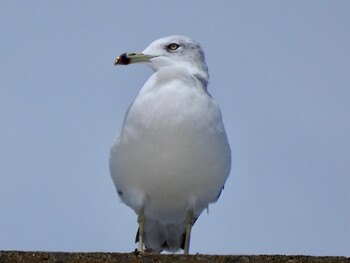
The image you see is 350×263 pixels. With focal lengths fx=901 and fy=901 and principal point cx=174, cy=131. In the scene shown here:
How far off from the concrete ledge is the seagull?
2.53 metres

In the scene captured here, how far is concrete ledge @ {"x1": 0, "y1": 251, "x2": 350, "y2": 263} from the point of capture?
5.25m

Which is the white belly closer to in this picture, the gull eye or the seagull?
the seagull

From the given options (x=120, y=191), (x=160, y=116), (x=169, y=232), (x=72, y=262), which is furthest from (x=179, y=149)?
(x=72, y=262)

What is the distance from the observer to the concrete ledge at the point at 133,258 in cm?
525

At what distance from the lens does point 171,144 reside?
780 centimetres

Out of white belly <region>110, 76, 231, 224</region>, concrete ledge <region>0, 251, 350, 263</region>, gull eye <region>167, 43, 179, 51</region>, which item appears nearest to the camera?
concrete ledge <region>0, 251, 350, 263</region>

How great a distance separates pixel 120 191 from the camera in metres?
8.50

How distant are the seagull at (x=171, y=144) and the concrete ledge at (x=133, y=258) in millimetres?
2530

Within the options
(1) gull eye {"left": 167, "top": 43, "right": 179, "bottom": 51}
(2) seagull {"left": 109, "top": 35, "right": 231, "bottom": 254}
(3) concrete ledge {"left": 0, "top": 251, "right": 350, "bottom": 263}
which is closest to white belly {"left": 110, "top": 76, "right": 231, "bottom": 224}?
(2) seagull {"left": 109, "top": 35, "right": 231, "bottom": 254}

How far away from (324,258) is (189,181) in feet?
9.52

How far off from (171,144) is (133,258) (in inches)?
101

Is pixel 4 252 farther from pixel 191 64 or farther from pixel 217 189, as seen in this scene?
pixel 191 64

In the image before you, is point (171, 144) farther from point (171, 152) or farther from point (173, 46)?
point (173, 46)

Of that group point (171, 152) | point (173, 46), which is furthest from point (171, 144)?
point (173, 46)
